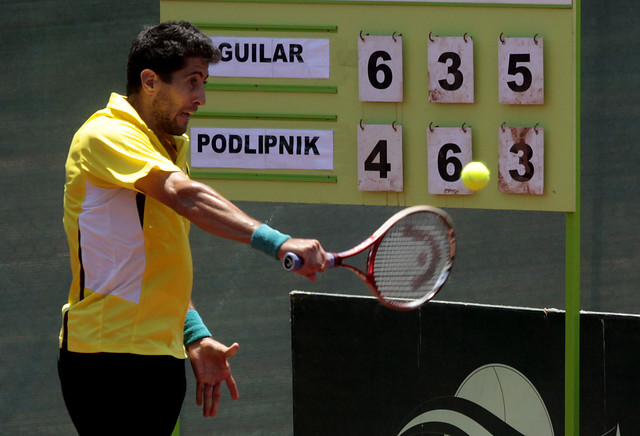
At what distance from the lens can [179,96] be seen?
7.79ft

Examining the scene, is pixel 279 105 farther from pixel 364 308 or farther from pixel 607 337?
pixel 607 337

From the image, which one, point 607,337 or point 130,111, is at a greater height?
point 130,111

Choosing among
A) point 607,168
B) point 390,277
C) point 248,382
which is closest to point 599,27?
point 607,168

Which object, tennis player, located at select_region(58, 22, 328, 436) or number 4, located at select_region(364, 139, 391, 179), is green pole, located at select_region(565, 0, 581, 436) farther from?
tennis player, located at select_region(58, 22, 328, 436)

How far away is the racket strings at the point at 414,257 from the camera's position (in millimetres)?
2680

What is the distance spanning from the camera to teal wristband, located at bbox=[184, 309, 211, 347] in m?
2.60

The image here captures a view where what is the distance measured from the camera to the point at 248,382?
5324mm

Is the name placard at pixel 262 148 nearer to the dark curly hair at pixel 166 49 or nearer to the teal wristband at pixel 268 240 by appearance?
the dark curly hair at pixel 166 49

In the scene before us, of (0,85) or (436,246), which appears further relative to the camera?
(0,85)

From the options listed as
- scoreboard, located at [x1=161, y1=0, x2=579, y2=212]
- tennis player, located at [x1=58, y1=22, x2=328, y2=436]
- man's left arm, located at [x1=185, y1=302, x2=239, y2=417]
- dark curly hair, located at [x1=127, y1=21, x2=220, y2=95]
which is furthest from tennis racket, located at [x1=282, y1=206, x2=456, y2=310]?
scoreboard, located at [x1=161, y1=0, x2=579, y2=212]

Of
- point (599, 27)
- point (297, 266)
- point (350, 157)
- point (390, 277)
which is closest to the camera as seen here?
point (297, 266)

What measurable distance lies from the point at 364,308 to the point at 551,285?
1338 mm

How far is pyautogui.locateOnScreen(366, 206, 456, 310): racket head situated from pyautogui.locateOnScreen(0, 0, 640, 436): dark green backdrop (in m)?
2.49

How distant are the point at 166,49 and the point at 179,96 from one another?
11cm
